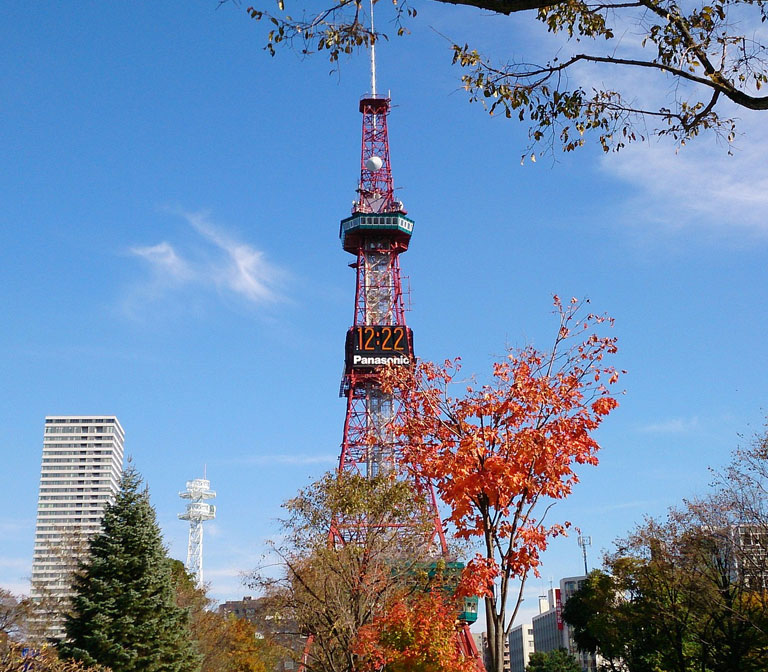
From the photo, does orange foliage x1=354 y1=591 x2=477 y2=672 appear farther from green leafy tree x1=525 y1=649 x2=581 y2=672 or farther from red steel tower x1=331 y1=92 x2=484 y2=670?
green leafy tree x1=525 y1=649 x2=581 y2=672

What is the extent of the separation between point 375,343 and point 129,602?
36.4 m

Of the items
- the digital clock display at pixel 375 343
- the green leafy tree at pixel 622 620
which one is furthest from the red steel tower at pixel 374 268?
the green leafy tree at pixel 622 620

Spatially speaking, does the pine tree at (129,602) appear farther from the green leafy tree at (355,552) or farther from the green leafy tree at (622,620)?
the green leafy tree at (622,620)

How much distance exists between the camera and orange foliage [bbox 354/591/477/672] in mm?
17625

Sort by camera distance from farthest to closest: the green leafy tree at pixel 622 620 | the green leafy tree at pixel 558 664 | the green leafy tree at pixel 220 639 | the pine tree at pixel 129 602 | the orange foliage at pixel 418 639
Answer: the green leafy tree at pixel 558 664 < the green leafy tree at pixel 220 639 < the green leafy tree at pixel 622 620 < the pine tree at pixel 129 602 < the orange foliage at pixel 418 639

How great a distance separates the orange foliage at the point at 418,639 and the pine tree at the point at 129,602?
7.62 m

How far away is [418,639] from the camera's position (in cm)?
1833

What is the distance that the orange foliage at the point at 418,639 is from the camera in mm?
17625

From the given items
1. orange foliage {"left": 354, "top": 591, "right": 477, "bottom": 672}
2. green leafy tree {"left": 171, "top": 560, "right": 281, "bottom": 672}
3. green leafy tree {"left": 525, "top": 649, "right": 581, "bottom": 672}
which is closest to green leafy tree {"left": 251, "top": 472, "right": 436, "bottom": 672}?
orange foliage {"left": 354, "top": 591, "right": 477, "bottom": 672}

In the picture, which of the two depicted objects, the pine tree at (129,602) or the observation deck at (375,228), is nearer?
the pine tree at (129,602)

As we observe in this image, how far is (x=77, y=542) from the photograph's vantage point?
34750mm

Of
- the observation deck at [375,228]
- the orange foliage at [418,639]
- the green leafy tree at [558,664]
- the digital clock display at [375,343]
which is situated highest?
the observation deck at [375,228]

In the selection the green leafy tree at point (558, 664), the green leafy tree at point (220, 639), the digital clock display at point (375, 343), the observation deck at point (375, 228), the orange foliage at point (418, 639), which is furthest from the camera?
the green leafy tree at point (558, 664)

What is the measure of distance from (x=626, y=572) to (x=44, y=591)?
80.9 ft
